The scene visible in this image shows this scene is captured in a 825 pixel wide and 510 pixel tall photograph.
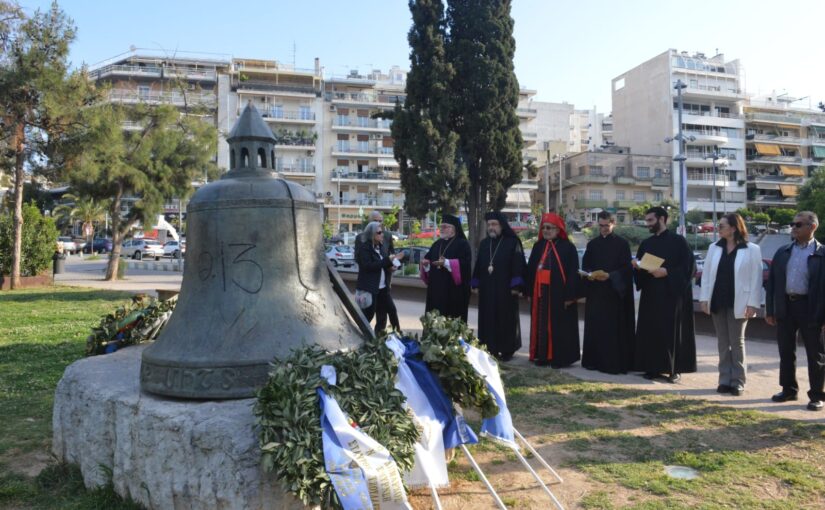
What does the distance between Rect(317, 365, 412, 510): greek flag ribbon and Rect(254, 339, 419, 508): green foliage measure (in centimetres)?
5

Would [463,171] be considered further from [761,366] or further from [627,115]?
[627,115]

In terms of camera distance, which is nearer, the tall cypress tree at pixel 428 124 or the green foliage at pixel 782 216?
the tall cypress tree at pixel 428 124

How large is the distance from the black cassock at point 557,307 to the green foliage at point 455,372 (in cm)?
404

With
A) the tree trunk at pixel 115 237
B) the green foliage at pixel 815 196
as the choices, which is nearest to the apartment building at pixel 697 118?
the green foliage at pixel 815 196

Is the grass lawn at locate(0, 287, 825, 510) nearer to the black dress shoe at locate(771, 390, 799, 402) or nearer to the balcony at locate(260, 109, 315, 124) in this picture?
the black dress shoe at locate(771, 390, 799, 402)

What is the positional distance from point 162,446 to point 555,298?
17.1 feet

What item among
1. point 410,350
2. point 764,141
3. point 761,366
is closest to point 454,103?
point 761,366

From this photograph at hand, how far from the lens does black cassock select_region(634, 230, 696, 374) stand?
6.85m

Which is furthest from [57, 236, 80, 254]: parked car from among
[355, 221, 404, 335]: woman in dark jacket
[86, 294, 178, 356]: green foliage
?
[86, 294, 178, 356]: green foliage

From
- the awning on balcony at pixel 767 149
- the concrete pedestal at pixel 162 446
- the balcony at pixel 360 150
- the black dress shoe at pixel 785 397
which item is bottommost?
the black dress shoe at pixel 785 397

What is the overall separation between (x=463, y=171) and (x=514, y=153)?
227 centimetres

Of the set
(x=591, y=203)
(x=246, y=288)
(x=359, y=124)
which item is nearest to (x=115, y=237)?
(x=246, y=288)

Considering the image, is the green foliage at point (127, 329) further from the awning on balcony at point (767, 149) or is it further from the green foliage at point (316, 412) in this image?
the awning on balcony at point (767, 149)

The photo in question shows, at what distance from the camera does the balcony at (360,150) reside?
60812 millimetres
